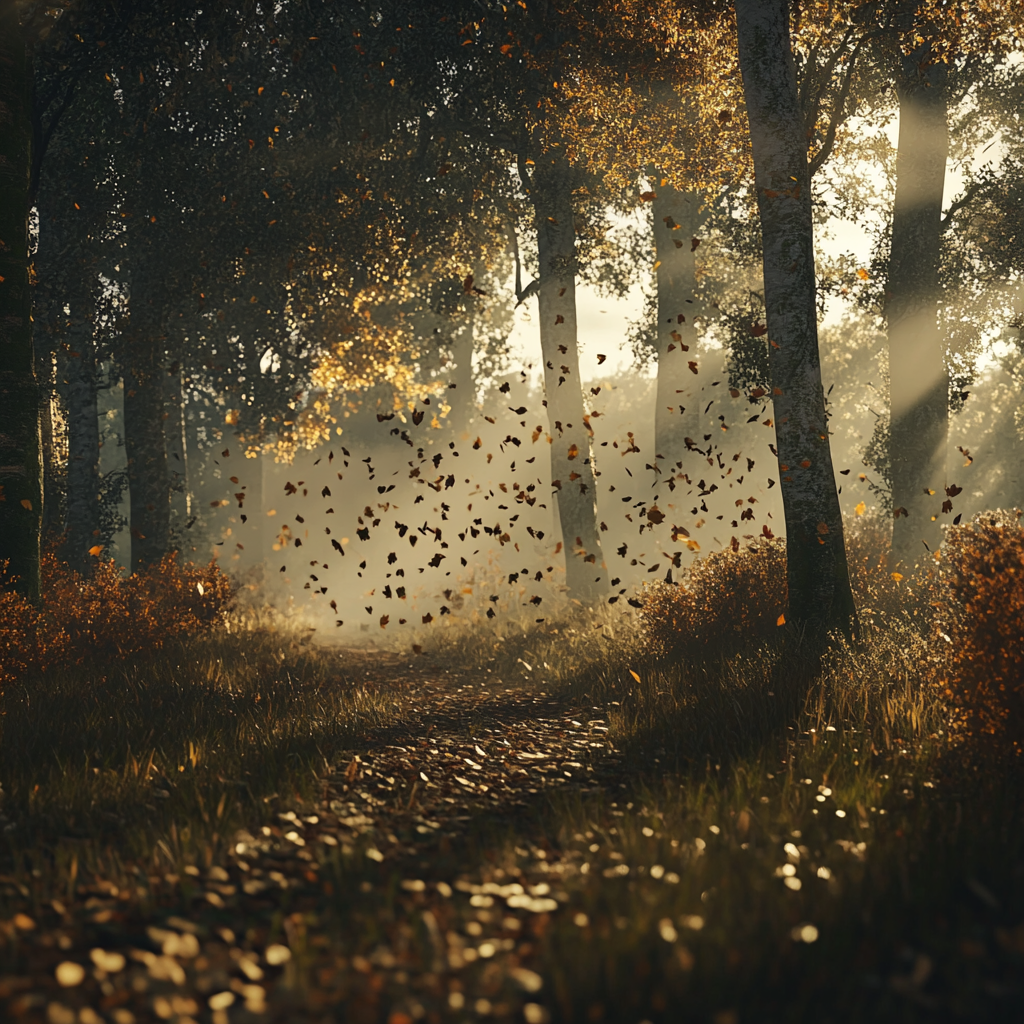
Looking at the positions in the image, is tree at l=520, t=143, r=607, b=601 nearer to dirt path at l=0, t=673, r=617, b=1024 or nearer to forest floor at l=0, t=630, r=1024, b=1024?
forest floor at l=0, t=630, r=1024, b=1024

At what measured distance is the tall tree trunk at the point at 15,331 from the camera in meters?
8.53

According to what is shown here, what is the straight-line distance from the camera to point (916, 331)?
14.0m

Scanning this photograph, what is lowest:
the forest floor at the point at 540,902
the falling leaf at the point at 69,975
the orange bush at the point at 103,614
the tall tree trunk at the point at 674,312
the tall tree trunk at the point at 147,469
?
the forest floor at the point at 540,902

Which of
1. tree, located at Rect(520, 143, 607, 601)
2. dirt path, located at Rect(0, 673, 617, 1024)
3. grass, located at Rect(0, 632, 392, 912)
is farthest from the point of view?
tree, located at Rect(520, 143, 607, 601)

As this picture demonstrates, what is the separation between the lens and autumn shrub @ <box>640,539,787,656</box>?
9.55m

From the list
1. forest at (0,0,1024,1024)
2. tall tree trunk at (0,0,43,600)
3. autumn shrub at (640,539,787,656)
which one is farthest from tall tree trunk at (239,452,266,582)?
autumn shrub at (640,539,787,656)

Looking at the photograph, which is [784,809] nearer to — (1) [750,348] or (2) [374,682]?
(2) [374,682]

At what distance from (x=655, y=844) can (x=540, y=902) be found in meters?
0.81

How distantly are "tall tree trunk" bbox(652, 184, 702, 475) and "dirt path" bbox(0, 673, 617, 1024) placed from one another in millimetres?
14359

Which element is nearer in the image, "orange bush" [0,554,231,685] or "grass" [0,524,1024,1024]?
"grass" [0,524,1024,1024]

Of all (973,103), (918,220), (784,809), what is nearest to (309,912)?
(784,809)

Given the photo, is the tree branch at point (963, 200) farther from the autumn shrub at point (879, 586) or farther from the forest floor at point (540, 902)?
the forest floor at point (540, 902)

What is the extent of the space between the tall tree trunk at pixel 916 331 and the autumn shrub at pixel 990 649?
29.7 ft

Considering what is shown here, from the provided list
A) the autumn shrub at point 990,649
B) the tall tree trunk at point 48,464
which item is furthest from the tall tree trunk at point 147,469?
the autumn shrub at point 990,649
